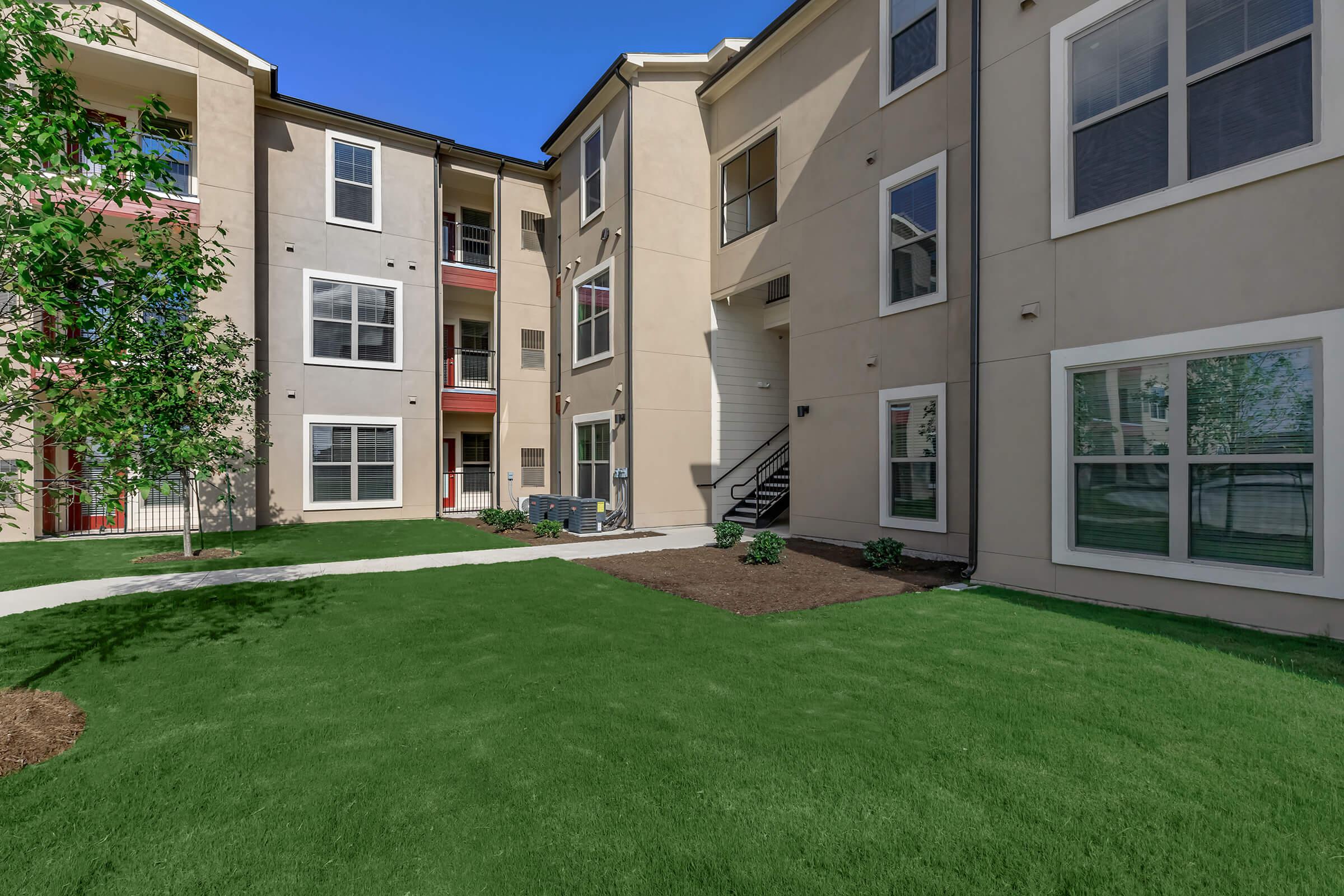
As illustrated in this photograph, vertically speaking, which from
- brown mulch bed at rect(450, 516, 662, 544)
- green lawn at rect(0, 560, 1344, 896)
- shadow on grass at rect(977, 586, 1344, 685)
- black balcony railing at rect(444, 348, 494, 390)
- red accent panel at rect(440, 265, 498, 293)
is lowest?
brown mulch bed at rect(450, 516, 662, 544)

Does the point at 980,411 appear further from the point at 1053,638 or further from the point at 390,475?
the point at 390,475

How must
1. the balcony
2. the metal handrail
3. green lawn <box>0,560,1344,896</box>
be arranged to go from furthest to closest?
1. the balcony
2. the metal handrail
3. green lawn <box>0,560,1344,896</box>

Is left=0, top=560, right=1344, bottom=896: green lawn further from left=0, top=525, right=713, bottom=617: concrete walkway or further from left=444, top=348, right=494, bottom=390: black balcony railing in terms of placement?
left=444, top=348, right=494, bottom=390: black balcony railing

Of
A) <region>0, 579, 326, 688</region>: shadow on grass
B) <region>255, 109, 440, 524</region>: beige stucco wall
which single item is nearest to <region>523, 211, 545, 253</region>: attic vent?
<region>255, 109, 440, 524</region>: beige stucco wall

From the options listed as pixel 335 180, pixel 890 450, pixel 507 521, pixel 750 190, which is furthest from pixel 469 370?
pixel 890 450

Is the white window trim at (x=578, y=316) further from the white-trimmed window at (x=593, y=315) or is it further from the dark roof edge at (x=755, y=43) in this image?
the dark roof edge at (x=755, y=43)

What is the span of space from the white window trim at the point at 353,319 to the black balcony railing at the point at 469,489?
12.1ft

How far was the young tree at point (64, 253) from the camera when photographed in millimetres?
3088

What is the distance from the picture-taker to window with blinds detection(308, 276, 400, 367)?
15.1 metres

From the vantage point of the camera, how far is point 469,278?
17422mm

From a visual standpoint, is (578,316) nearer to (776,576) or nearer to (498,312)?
(498,312)

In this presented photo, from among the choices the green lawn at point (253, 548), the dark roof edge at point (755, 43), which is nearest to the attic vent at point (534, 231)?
the dark roof edge at point (755, 43)

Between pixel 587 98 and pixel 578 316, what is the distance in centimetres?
518

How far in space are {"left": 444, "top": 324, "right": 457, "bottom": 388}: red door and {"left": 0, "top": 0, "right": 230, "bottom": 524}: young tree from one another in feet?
45.8
